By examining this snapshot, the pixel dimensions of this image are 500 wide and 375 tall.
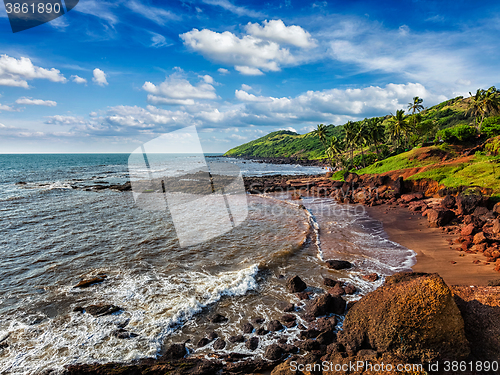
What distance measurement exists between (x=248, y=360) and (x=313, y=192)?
40.2 m

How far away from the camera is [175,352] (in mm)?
8211

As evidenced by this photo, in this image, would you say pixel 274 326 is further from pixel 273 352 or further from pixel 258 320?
pixel 273 352

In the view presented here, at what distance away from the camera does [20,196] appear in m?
39.1

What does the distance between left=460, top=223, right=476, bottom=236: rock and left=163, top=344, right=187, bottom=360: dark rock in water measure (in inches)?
807

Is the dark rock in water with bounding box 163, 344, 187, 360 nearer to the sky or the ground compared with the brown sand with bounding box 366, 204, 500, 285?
nearer to the ground

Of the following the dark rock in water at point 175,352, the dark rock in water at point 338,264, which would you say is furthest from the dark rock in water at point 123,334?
A: the dark rock in water at point 338,264

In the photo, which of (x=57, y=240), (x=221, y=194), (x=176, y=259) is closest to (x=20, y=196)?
(x=57, y=240)

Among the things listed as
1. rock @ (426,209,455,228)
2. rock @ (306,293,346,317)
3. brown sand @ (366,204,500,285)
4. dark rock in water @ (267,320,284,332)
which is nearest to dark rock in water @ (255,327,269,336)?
dark rock in water @ (267,320,284,332)

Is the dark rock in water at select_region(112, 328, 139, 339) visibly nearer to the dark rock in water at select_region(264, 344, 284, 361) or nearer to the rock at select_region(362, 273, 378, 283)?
the dark rock in water at select_region(264, 344, 284, 361)

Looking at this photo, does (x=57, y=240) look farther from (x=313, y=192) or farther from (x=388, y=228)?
(x=313, y=192)

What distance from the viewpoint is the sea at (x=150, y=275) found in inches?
347

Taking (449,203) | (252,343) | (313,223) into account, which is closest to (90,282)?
(252,343)

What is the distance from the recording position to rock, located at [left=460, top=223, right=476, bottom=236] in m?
17.1

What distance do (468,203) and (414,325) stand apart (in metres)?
21.7
